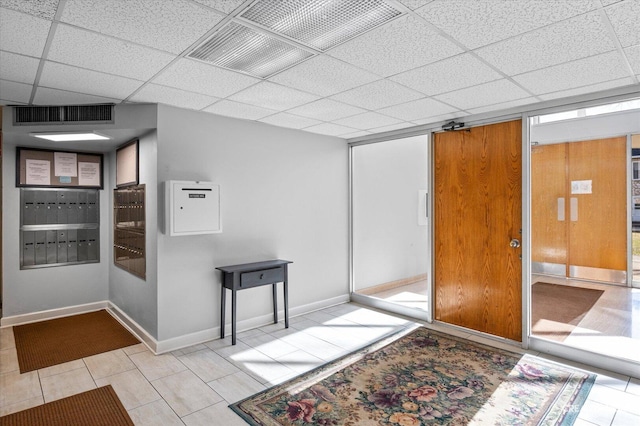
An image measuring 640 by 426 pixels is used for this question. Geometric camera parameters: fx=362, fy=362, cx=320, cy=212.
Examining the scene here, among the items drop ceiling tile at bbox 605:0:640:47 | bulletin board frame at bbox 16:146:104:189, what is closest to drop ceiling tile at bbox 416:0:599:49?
drop ceiling tile at bbox 605:0:640:47

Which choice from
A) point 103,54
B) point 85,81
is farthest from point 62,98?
point 103,54

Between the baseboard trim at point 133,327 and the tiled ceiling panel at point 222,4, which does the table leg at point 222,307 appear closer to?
the baseboard trim at point 133,327

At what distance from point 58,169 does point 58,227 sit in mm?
730

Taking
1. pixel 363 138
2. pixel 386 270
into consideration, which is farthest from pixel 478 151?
pixel 386 270

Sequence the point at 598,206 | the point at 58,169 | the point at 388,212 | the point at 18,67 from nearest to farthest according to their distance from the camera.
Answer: the point at 18,67 < the point at 58,169 < the point at 598,206 < the point at 388,212

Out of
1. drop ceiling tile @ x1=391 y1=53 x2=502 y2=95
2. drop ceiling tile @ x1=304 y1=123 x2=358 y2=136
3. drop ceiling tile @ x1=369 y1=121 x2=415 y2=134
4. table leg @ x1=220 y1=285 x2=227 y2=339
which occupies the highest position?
drop ceiling tile @ x1=304 y1=123 x2=358 y2=136

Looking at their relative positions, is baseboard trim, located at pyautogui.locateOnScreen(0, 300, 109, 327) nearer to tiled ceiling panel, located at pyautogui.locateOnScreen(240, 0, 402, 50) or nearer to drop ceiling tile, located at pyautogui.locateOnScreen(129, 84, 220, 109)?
drop ceiling tile, located at pyautogui.locateOnScreen(129, 84, 220, 109)

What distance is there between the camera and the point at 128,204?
4215mm

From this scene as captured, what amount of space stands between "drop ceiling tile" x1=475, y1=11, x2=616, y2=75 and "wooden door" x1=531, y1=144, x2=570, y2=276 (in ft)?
14.7

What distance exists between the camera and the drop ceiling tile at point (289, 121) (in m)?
3.92

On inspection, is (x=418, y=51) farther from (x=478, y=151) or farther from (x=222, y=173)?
(x=222, y=173)

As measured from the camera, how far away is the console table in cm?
368

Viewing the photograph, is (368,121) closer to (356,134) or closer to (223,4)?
(356,134)

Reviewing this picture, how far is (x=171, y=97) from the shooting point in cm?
324
